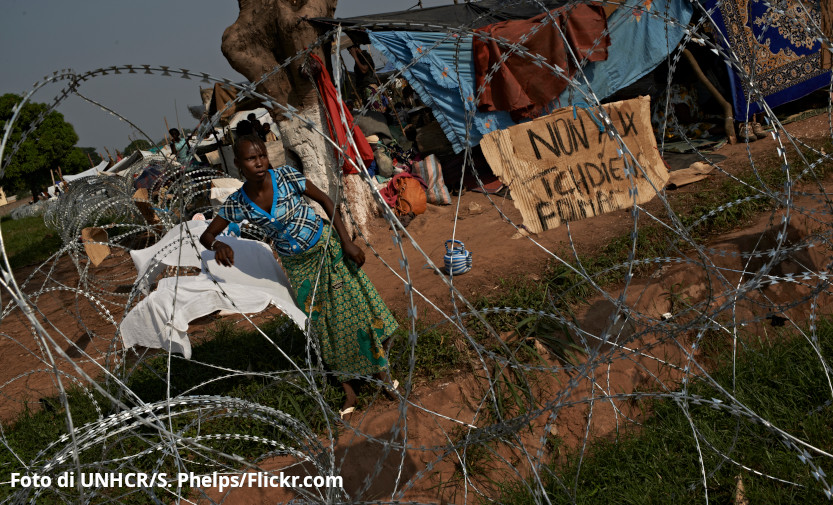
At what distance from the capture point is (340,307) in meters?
3.65

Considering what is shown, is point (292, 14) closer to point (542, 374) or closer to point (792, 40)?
point (542, 374)

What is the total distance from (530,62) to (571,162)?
6295mm

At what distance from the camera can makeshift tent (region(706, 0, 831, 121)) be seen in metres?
8.63

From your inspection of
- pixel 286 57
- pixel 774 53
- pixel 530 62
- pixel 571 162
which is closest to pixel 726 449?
pixel 571 162

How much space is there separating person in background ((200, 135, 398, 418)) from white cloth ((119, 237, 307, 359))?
0.71ft

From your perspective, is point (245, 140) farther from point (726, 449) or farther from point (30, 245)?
point (30, 245)

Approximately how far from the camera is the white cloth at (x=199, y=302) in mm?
3903


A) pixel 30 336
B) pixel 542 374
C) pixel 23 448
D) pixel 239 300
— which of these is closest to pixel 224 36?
pixel 30 336

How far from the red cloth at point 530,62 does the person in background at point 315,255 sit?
6.13 m

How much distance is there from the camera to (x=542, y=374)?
409 centimetres

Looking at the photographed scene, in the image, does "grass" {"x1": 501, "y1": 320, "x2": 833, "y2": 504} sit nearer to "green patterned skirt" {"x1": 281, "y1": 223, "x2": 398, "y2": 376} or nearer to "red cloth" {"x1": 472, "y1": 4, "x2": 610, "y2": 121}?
"green patterned skirt" {"x1": 281, "y1": 223, "x2": 398, "y2": 376}

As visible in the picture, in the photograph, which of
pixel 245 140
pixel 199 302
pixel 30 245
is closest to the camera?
pixel 245 140

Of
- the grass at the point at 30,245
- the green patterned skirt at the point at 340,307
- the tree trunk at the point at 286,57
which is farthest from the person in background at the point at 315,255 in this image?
the grass at the point at 30,245

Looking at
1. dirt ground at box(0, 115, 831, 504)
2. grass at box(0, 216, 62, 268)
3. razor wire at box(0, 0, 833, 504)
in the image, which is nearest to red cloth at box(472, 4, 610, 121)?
dirt ground at box(0, 115, 831, 504)
